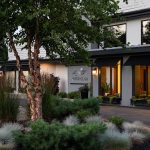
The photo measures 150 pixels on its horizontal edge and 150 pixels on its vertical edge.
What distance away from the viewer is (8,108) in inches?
518

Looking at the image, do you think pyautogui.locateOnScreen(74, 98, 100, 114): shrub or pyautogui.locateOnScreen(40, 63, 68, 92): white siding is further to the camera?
pyautogui.locateOnScreen(40, 63, 68, 92): white siding

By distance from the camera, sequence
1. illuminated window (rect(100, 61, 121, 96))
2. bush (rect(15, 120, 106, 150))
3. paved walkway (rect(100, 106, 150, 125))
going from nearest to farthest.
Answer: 1. bush (rect(15, 120, 106, 150))
2. paved walkway (rect(100, 106, 150, 125))
3. illuminated window (rect(100, 61, 121, 96))

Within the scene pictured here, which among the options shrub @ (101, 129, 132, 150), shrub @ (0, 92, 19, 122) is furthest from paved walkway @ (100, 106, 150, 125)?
shrub @ (101, 129, 132, 150)

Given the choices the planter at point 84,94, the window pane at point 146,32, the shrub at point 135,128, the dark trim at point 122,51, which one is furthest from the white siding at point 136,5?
the shrub at point 135,128

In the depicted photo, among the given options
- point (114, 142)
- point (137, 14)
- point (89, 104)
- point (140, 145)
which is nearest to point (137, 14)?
point (137, 14)

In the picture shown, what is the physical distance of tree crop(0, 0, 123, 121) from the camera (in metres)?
11.2

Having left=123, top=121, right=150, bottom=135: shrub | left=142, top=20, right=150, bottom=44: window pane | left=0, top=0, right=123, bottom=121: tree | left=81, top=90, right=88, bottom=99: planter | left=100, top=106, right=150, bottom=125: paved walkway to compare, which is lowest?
left=100, top=106, right=150, bottom=125: paved walkway

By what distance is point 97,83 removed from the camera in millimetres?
28953

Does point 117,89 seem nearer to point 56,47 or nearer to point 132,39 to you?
point 132,39

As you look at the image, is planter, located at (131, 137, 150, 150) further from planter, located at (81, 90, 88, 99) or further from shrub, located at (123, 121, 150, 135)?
planter, located at (81, 90, 88, 99)

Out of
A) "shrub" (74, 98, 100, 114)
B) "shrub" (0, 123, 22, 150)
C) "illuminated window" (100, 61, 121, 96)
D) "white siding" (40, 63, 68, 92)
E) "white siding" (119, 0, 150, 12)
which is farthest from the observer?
"white siding" (40, 63, 68, 92)

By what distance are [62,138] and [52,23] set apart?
389cm

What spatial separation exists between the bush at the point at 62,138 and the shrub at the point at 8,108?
4391mm

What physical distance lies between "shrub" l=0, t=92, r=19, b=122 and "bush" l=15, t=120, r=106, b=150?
173 inches
